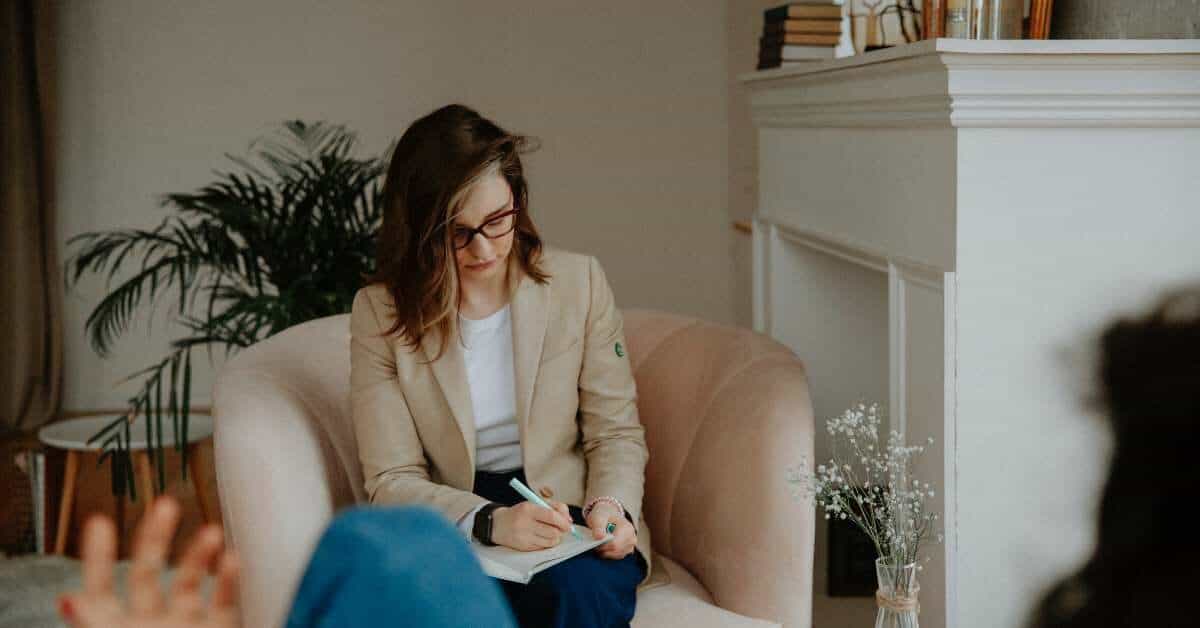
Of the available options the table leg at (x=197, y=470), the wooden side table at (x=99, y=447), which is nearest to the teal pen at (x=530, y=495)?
the wooden side table at (x=99, y=447)

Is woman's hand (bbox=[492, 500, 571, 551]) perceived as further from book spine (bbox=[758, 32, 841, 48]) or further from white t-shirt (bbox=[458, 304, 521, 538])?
book spine (bbox=[758, 32, 841, 48])

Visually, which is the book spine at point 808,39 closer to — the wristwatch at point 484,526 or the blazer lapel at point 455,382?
the blazer lapel at point 455,382

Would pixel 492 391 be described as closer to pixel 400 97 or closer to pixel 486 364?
pixel 486 364

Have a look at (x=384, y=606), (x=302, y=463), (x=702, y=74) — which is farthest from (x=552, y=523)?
(x=702, y=74)

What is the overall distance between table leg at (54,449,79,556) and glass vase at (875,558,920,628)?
2.50m

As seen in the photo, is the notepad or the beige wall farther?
the beige wall

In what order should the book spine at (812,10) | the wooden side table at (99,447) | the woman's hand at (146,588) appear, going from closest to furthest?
the woman's hand at (146,588) < the book spine at (812,10) < the wooden side table at (99,447)

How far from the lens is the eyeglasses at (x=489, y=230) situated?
195 centimetres

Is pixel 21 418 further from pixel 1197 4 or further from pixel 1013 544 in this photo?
pixel 1197 4

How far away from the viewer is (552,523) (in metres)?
1.80

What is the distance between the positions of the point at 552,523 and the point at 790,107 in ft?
4.24

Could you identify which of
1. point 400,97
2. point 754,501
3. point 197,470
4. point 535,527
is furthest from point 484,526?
point 400,97

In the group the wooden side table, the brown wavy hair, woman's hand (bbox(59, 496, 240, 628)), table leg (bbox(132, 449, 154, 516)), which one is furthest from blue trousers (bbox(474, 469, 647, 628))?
table leg (bbox(132, 449, 154, 516))

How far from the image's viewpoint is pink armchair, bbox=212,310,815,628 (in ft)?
6.17
